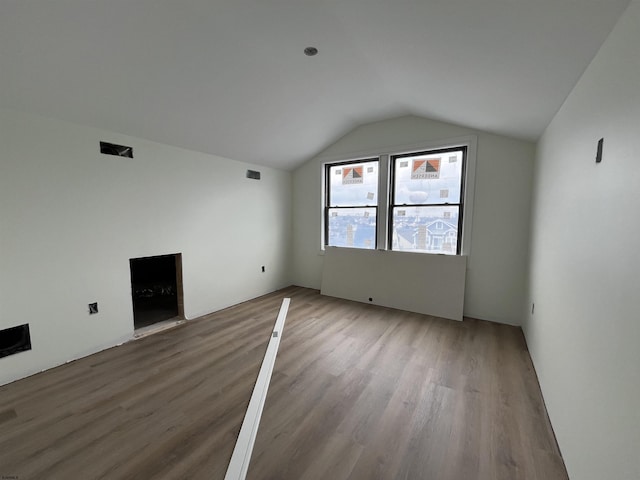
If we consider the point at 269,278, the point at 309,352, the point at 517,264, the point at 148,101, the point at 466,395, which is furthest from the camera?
the point at 269,278

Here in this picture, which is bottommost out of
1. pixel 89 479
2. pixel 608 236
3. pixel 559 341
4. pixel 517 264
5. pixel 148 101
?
pixel 89 479

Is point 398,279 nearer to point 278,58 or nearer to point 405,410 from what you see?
point 405,410

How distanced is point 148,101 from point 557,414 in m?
3.97

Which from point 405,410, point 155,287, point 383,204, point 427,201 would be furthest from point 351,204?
point 155,287

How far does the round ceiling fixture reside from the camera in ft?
7.35

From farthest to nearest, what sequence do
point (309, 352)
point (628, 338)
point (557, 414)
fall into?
1. point (309, 352)
2. point (557, 414)
3. point (628, 338)

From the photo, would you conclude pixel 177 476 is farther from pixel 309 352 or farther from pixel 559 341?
pixel 559 341

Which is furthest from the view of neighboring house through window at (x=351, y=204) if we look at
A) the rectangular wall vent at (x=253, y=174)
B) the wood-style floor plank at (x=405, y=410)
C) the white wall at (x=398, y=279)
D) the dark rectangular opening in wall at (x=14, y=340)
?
the dark rectangular opening in wall at (x=14, y=340)

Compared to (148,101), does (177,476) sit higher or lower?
lower

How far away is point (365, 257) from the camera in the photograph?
419 centimetres

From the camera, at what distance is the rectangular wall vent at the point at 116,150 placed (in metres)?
2.60

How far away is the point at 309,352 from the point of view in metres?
2.61

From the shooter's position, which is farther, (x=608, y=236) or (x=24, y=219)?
(x=24, y=219)

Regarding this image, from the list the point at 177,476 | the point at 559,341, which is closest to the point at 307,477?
the point at 177,476
